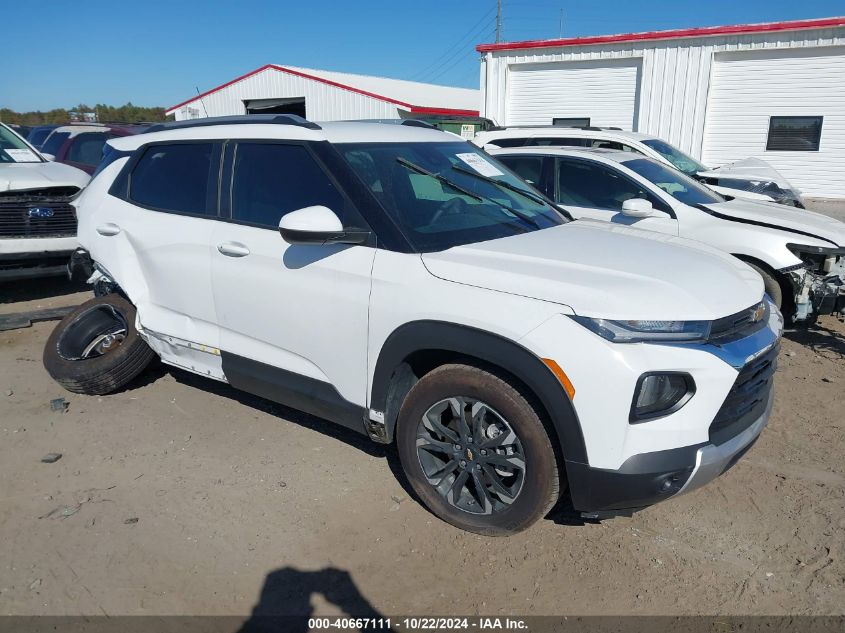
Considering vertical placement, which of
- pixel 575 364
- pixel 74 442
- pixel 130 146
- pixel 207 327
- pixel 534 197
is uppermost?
pixel 130 146

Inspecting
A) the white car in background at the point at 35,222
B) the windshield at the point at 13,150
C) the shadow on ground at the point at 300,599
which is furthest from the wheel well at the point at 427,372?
the windshield at the point at 13,150

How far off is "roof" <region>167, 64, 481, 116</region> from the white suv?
77.3 feet

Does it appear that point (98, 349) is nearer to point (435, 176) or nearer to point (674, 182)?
point (435, 176)

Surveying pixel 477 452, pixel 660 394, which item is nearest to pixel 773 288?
pixel 660 394

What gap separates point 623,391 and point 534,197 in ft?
6.47

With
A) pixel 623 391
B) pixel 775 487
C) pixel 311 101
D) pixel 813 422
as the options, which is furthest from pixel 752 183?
pixel 311 101

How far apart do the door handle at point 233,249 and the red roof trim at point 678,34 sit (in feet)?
53.3

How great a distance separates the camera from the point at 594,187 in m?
6.50

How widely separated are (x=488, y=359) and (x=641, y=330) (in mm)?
640

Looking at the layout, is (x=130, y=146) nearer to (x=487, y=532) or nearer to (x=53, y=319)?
(x=53, y=319)

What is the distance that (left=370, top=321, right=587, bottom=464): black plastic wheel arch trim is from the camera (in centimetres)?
263

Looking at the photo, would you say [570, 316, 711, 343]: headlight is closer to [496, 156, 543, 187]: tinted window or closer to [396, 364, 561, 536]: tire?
[396, 364, 561, 536]: tire

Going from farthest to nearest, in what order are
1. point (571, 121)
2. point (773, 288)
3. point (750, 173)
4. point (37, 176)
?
point (571, 121) < point (750, 173) < point (37, 176) < point (773, 288)

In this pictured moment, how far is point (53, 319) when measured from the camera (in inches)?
261
